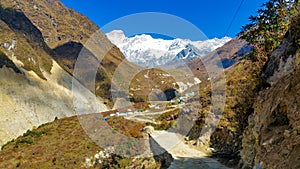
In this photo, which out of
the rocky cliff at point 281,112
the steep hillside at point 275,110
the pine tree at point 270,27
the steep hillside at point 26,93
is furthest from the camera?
the steep hillside at point 26,93

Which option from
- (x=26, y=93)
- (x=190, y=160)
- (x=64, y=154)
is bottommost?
(x=190, y=160)

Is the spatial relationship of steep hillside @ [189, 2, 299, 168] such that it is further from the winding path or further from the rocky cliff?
the winding path

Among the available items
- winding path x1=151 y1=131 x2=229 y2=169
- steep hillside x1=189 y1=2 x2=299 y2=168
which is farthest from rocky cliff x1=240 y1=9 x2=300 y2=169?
winding path x1=151 y1=131 x2=229 y2=169

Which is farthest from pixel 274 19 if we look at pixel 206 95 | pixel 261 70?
pixel 206 95

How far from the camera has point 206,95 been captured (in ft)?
57.7

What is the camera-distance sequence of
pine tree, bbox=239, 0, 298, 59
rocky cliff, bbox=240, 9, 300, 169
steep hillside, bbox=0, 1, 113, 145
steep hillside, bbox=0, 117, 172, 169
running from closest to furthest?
1. rocky cliff, bbox=240, 9, 300, 169
2. pine tree, bbox=239, 0, 298, 59
3. steep hillside, bbox=0, 117, 172, 169
4. steep hillside, bbox=0, 1, 113, 145

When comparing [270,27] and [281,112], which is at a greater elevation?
[270,27]

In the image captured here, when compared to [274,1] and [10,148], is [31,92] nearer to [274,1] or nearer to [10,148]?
[10,148]

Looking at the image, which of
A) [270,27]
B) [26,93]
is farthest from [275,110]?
[26,93]

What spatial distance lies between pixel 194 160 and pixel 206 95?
818 centimetres

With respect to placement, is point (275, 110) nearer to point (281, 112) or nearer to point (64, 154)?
point (281, 112)

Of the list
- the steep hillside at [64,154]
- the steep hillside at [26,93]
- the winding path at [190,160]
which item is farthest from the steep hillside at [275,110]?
the steep hillside at [26,93]

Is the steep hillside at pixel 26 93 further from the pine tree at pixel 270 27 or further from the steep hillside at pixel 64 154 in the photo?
the pine tree at pixel 270 27

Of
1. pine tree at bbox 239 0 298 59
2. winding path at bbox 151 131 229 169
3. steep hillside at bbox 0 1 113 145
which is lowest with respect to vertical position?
winding path at bbox 151 131 229 169
